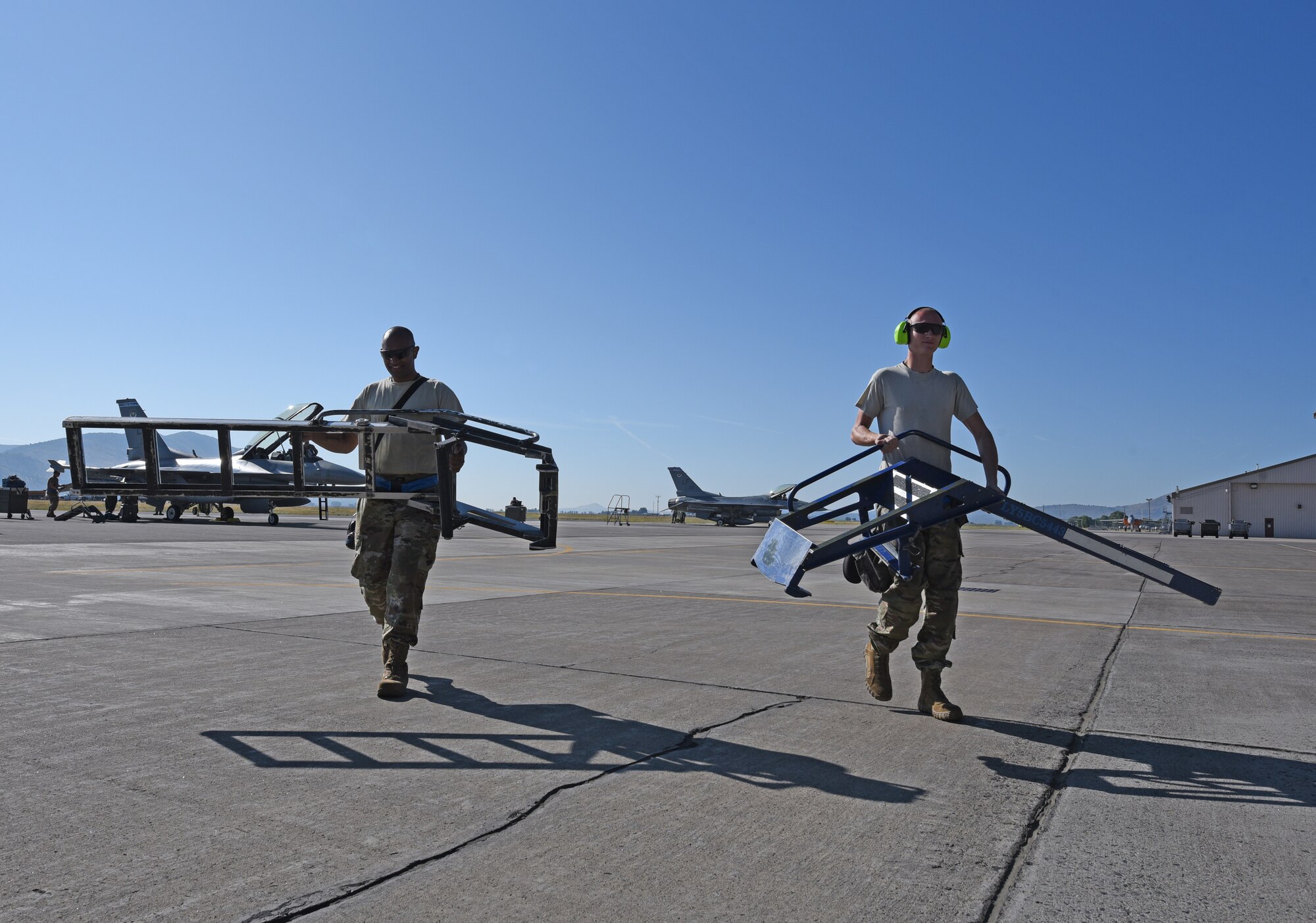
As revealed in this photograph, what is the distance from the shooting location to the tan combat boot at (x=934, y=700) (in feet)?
14.8

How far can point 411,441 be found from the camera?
5.33m

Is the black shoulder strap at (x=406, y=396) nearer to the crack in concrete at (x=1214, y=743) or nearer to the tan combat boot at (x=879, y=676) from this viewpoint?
the tan combat boot at (x=879, y=676)

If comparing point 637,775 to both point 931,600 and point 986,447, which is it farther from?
point 986,447

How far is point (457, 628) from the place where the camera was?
7664 millimetres

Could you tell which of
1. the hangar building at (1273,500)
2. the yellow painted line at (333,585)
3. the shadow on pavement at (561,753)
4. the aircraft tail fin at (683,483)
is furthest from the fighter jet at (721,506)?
the shadow on pavement at (561,753)

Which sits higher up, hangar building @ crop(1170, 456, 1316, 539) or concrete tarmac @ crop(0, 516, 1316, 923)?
hangar building @ crop(1170, 456, 1316, 539)

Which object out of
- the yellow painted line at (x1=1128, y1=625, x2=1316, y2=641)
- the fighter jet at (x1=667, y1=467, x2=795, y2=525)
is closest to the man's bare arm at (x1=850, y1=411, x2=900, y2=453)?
the yellow painted line at (x1=1128, y1=625, x2=1316, y2=641)

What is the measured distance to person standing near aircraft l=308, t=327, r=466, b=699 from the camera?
520 centimetres

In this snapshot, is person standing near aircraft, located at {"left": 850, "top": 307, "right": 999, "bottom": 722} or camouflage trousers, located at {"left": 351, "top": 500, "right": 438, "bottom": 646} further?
camouflage trousers, located at {"left": 351, "top": 500, "right": 438, "bottom": 646}

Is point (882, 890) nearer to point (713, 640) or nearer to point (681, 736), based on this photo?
point (681, 736)

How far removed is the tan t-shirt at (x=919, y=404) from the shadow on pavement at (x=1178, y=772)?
1510 millimetres

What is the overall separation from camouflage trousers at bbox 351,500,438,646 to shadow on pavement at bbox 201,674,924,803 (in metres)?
1.10

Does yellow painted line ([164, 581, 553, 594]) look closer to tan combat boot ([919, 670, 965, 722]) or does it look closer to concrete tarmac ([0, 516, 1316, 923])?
concrete tarmac ([0, 516, 1316, 923])

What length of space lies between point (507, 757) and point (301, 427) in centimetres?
222
